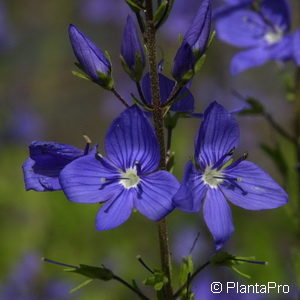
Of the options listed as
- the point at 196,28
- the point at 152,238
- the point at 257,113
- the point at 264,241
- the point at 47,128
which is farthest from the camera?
the point at 47,128

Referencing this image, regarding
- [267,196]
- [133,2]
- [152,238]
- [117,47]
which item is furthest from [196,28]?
[117,47]

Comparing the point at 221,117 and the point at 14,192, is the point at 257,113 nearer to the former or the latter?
the point at 221,117

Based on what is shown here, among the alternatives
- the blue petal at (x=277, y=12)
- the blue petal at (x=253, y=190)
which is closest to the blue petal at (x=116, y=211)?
the blue petal at (x=253, y=190)

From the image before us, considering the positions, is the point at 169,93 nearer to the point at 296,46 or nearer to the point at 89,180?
the point at 89,180

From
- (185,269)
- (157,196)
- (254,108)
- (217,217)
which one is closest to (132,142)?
(157,196)

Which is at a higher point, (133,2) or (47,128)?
(133,2)

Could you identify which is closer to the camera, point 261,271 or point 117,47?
point 261,271
